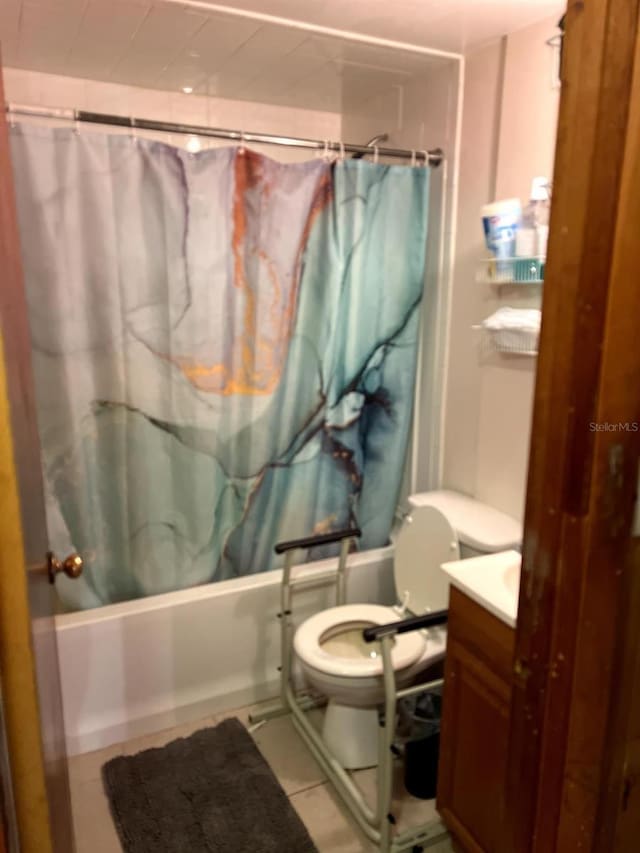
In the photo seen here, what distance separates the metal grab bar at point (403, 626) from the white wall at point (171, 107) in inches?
68.7

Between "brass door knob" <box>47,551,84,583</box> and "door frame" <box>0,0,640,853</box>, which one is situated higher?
"door frame" <box>0,0,640,853</box>

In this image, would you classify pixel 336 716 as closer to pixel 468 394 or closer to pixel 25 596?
pixel 468 394

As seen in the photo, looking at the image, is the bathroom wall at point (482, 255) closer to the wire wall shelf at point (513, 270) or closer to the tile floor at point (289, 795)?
the wire wall shelf at point (513, 270)

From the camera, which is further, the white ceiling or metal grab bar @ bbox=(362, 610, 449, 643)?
the white ceiling

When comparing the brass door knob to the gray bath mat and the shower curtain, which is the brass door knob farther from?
the gray bath mat

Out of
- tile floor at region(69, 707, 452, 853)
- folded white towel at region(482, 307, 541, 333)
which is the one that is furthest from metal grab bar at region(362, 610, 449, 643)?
folded white towel at region(482, 307, 541, 333)

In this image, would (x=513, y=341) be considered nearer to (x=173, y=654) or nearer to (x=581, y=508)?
(x=581, y=508)

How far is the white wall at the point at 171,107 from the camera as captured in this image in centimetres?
218

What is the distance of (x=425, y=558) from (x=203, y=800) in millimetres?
969

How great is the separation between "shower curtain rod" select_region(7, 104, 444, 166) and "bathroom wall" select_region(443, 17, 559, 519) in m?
0.20

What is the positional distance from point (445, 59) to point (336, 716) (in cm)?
212

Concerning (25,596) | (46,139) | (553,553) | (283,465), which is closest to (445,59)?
(46,139)

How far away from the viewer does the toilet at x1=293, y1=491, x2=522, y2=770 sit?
6.01ft

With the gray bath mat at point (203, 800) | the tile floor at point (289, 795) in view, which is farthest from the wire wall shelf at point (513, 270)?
the gray bath mat at point (203, 800)
